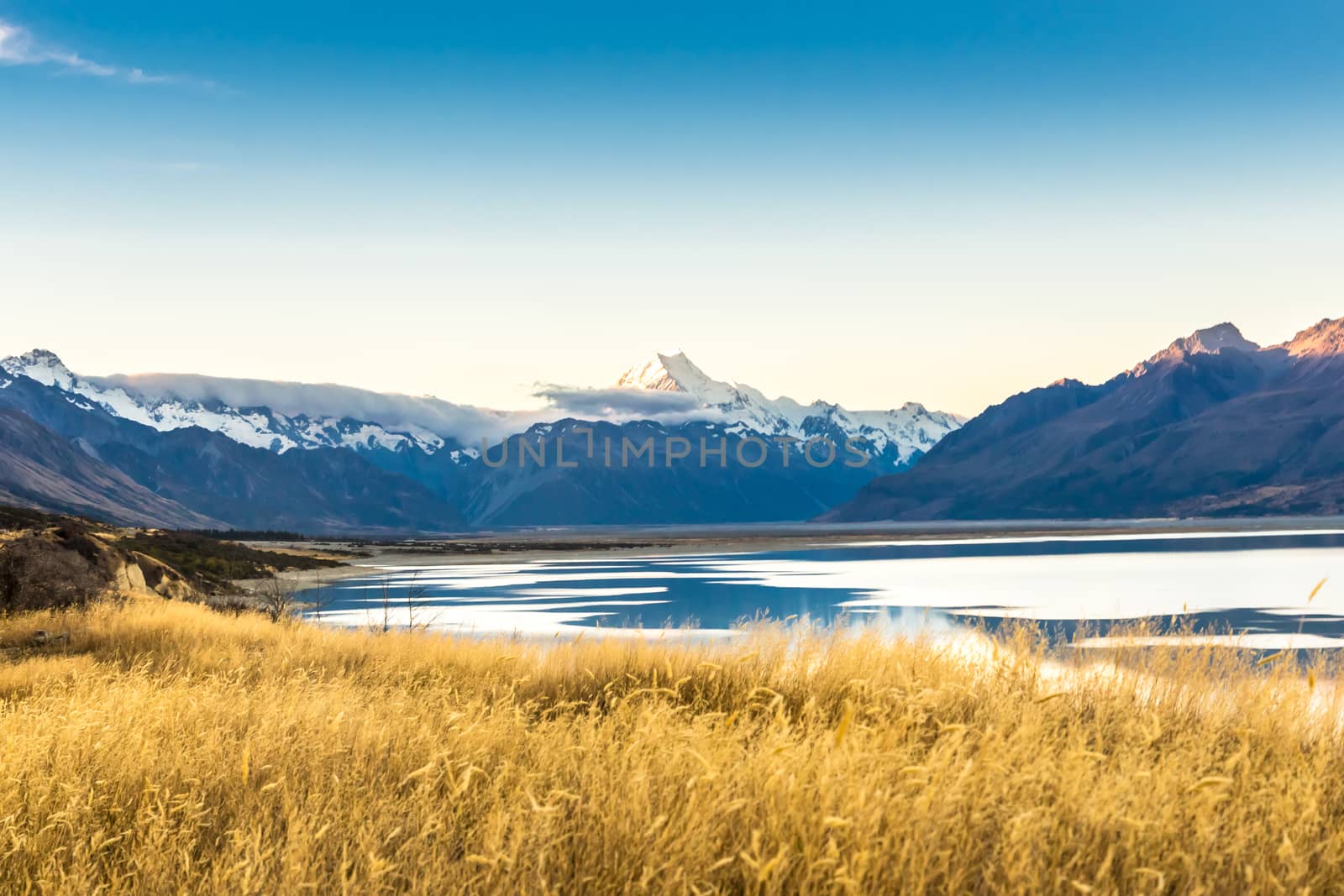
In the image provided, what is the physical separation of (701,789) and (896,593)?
151 feet

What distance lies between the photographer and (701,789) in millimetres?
5582

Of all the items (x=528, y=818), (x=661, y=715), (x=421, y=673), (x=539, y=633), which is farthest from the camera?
(x=539, y=633)

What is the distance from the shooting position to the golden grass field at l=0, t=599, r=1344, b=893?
5133 mm

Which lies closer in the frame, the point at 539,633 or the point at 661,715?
the point at 661,715

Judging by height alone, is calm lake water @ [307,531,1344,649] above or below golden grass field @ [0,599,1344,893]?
below

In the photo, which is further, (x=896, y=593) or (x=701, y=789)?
(x=896, y=593)

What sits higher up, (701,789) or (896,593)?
(701,789)

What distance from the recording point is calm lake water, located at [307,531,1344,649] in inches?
1321

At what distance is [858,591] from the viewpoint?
5206 cm

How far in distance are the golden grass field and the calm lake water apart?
193 inches

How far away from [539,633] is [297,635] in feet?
54.1

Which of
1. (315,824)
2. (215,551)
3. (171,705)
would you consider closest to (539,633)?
(171,705)

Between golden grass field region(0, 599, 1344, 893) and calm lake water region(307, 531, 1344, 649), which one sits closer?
golden grass field region(0, 599, 1344, 893)

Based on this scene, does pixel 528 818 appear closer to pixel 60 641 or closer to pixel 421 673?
pixel 421 673
